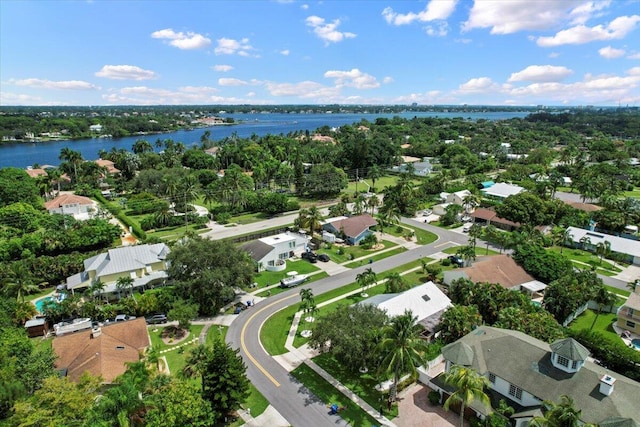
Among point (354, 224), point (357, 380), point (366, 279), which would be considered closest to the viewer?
point (357, 380)

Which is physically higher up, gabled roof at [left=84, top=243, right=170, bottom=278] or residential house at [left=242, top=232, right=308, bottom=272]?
gabled roof at [left=84, top=243, right=170, bottom=278]

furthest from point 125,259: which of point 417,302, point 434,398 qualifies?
point 434,398

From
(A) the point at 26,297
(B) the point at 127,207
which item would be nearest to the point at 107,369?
(A) the point at 26,297

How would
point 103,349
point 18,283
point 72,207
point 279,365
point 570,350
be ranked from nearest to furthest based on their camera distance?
point 570,350
point 103,349
point 279,365
point 18,283
point 72,207

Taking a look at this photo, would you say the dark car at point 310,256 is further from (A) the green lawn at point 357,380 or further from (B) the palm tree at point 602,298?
(B) the palm tree at point 602,298

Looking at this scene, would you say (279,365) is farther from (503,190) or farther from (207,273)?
(503,190)

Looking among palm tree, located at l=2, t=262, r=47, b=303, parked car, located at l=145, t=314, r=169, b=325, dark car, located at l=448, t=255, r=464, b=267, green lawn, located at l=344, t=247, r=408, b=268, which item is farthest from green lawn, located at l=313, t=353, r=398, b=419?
palm tree, located at l=2, t=262, r=47, b=303

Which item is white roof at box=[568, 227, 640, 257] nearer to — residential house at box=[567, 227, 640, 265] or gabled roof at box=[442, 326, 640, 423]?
residential house at box=[567, 227, 640, 265]
